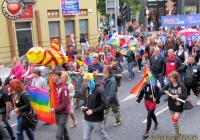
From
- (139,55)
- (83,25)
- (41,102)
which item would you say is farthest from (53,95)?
(83,25)

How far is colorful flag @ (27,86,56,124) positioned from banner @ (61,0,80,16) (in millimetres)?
12773

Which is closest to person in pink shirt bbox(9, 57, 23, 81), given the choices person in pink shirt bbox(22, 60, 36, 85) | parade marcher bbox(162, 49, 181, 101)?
person in pink shirt bbox(22, 60, 36, 85)

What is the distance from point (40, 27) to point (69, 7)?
2.76 meters

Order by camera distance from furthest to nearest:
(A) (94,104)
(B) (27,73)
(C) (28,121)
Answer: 1. (B) (27,73)
2. (C) (28,121)
3. (A) (94,104)

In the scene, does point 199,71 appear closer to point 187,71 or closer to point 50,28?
point 187,71

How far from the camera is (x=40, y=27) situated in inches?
661

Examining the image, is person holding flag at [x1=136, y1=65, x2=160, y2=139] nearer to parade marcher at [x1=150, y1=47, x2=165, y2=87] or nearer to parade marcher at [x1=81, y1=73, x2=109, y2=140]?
parade marcher at [x1=81, y1=73, x2=109, y2=140]

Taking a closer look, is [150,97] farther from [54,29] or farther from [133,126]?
[54,29]

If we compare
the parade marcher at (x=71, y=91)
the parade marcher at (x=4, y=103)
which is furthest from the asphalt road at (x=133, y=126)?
the parade marcher at (x=4, y=103)

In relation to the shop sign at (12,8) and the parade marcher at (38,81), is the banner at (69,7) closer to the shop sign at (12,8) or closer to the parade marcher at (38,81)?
the shop sign at (12,8)

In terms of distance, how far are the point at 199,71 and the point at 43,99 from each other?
177 inches

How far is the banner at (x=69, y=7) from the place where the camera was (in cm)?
1825

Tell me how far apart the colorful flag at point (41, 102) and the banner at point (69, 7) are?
1277 cm

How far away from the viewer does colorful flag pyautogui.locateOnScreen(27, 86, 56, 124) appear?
20.0 ft
